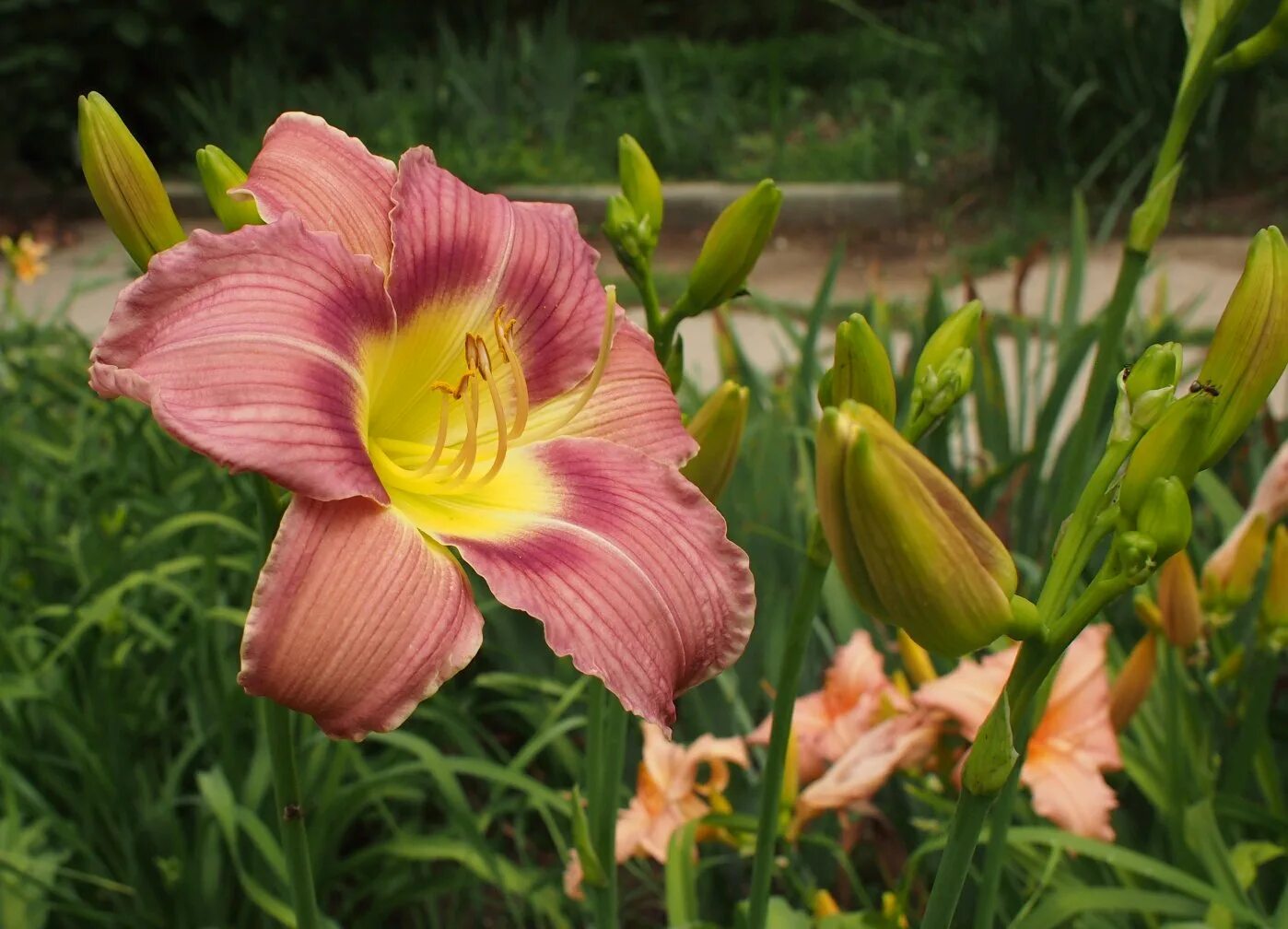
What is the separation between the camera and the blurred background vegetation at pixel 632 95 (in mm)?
5051

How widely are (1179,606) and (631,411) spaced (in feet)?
2.35

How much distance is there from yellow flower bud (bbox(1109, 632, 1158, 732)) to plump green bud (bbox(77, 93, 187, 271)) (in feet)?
3.19

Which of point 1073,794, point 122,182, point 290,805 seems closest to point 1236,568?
point 1073,794

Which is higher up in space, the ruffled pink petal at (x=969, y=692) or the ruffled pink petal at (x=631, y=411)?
the ruffled pink petal at (x=631, y=411)

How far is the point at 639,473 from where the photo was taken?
2.53 ft

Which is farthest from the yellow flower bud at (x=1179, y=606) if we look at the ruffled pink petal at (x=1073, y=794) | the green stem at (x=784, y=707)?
the green stem at (x=784, y=707)

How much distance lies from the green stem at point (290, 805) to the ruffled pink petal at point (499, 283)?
256 millimetres

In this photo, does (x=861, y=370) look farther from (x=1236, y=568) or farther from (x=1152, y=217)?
(x=1236, y=568)

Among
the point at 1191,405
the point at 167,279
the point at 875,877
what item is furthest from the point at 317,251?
the point at 875,877

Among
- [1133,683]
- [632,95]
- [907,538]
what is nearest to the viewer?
[907,538]

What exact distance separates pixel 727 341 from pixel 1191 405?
165cm

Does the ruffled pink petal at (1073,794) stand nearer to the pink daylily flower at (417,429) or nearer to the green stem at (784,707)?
the green stem at (784,707)

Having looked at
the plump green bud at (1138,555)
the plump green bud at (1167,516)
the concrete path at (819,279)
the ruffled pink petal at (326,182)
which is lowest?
the concrete path at (819,279)

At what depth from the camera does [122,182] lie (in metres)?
0.72
